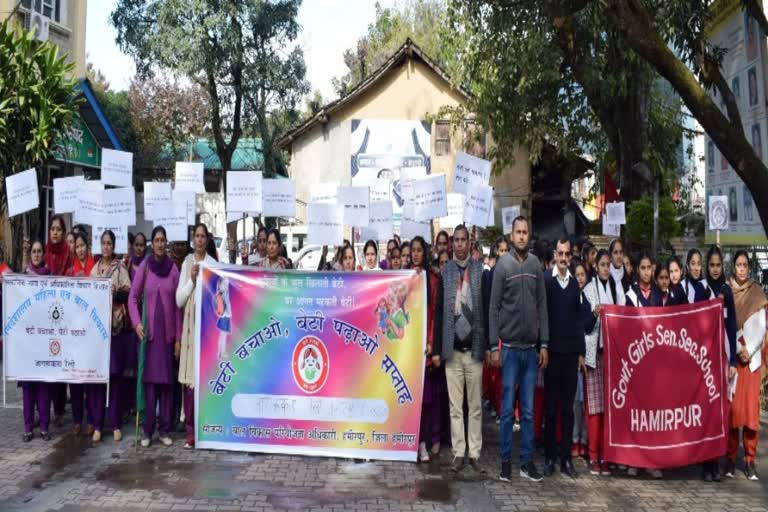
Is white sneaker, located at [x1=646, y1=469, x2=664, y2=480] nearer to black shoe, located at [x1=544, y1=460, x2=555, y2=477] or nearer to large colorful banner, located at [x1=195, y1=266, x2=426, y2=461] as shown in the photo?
black shoe, located at [x1=544, y1=460, x2=555, y2=477]

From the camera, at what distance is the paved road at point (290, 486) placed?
18.6ft

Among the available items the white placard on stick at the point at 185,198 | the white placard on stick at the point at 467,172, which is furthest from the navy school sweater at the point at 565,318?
the white placard on stick at the point at 185,198

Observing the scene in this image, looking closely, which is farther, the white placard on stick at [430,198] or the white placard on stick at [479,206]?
the white placard on stick at [430,198]

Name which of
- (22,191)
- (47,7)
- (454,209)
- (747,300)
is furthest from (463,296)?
(47,7)

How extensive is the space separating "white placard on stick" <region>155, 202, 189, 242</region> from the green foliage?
851cm

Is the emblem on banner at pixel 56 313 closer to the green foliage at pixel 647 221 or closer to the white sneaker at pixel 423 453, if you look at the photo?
the white sneaker at pixel 423 453

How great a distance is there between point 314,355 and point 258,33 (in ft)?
55.6

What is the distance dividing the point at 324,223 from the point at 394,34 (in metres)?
30.2

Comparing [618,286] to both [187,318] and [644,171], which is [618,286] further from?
[644,171]

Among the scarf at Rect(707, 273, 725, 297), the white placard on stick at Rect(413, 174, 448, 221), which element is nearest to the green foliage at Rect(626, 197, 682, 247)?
the white placard on stick at Rect(413, 174, 448, 221)

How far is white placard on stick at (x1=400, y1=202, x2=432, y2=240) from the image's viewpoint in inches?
437

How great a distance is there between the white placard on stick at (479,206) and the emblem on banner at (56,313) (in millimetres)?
5106

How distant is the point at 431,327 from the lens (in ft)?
22.1

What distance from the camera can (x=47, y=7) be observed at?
19.1m
